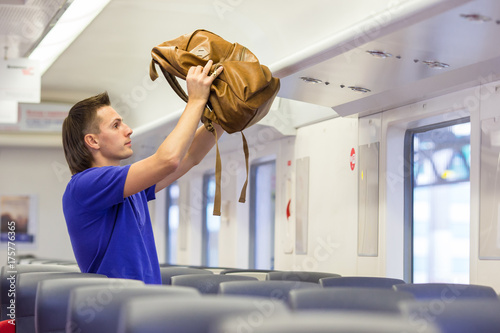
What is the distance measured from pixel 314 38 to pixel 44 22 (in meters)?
3.76

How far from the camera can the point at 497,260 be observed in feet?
16.3

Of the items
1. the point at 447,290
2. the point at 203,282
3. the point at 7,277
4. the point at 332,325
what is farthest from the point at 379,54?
the point at 332,325

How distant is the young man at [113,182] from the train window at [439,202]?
3303mm

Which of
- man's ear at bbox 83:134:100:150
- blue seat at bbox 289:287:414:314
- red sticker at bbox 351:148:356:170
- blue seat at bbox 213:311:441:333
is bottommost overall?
blue seat at bbox 289:287:414:314

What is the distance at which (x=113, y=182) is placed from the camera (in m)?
3.03

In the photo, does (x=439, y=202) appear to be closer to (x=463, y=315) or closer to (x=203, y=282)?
(x=203, y=282)

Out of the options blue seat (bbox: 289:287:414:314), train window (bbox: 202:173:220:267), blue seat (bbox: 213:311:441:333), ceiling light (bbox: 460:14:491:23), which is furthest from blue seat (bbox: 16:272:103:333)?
train window (bbox: 202:173:220:267)

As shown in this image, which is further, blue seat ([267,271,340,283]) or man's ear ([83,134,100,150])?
blue seat ([267,271,340,283])

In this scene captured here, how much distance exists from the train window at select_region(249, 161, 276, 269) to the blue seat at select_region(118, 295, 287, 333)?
7747 millimetres

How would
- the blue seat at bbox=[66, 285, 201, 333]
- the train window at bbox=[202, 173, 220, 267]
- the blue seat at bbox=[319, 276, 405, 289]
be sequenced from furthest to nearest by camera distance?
1. the train window at bbox=[202, 173, 220, 267]
2. the blue seat at bbox=[319, 276, 405, 289]
3. the blue seat at bbox=[66, 285, 201, 333]

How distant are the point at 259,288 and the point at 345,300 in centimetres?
66

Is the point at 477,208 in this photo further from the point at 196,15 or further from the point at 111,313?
the point at 196,15

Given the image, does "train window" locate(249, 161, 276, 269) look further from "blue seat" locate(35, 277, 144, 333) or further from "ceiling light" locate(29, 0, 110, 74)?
"blue seat" locate(35, 277, 144, 333)

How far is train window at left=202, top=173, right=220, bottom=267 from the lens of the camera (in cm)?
1187
